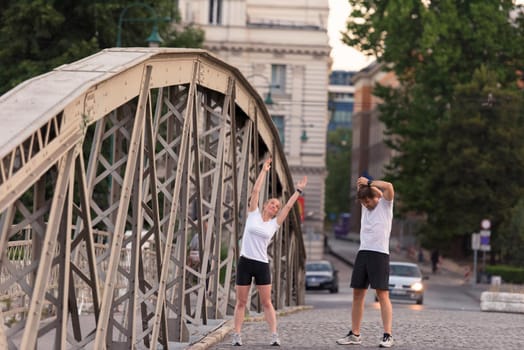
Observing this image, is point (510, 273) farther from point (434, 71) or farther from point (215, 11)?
point (215, 11)

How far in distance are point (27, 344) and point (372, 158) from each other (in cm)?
14838

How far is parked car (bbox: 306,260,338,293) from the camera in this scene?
57.7 m

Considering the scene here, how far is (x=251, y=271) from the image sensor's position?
14.4 meters

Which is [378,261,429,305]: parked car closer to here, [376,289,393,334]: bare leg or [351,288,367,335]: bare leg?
[351,288,367,335]: bare leg

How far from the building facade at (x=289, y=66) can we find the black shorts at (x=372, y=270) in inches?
3109

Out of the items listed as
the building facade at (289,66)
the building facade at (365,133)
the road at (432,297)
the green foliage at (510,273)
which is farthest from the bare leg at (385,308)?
the building facade at (365,133)

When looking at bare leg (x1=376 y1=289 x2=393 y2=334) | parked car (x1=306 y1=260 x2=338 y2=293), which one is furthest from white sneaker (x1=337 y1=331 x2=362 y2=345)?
parked car (x1=306 y1=260 x2=338 y2=293)

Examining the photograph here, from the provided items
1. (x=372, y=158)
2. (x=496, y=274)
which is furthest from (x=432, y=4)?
(x=372, y=158)

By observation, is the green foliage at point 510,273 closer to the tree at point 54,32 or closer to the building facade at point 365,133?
the tree at point 54,32

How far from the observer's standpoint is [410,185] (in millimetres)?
71062

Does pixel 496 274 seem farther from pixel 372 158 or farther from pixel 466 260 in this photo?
pixel 372 158

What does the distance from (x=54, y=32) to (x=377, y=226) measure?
34184 mm

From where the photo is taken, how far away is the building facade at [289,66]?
307ft

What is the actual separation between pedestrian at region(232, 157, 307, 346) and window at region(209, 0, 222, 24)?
79859 millimetres
